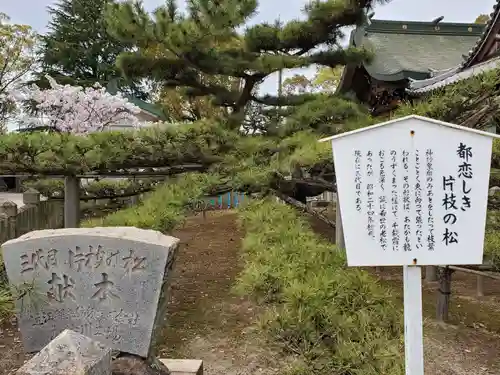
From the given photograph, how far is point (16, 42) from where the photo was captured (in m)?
15.6

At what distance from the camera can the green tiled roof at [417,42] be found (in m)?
Result: 8.82

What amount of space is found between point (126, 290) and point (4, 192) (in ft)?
57.2

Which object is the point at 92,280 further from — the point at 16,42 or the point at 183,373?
the point at 16,42

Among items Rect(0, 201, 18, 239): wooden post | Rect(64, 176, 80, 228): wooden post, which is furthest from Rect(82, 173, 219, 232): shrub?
Rect(0, 201, 18, 239): wooden post

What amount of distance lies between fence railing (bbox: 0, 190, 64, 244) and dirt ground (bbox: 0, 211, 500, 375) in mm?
2334

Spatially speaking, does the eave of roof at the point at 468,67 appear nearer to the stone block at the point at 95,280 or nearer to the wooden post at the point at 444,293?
the wooden post at the point at 444,293

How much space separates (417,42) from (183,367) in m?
10.1

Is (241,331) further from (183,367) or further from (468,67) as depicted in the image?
(468,67)

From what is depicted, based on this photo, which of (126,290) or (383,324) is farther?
(126,290)

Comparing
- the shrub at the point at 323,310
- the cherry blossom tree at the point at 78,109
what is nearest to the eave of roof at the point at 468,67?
the shrub at the point at 323,310

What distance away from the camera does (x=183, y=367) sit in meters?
3.11

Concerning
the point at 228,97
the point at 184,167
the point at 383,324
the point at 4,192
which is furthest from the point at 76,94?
the point at 383,324

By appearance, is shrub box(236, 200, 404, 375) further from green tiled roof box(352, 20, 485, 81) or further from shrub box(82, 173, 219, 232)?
green tiled roof box(352, 20, 485, 81)

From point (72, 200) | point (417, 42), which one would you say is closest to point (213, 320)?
point (72, 200)
